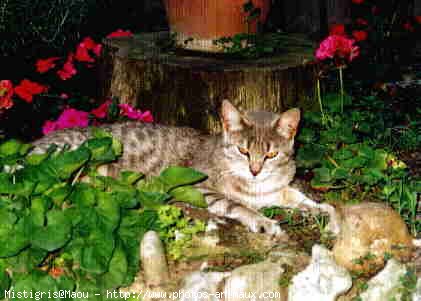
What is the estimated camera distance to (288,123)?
4.07m

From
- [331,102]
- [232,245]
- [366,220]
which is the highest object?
[331,102]

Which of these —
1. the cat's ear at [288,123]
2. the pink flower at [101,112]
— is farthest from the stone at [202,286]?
the pink flower at [101,112]

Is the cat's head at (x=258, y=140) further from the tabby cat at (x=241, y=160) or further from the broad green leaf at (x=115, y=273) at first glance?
the broad green leaf at (x=115, y=273)

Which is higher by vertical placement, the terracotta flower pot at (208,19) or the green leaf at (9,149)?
the terracotta flower pot at (208,19)

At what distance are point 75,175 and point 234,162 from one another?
43.6 inches

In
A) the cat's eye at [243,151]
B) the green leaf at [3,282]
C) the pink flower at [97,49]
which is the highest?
the pink flower at [97,49]

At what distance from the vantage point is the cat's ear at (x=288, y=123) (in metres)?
4.01

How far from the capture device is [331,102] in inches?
170

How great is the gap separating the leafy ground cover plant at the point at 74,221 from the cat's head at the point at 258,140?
0.71 meters

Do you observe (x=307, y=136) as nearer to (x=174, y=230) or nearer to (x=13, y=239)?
(x=174, y=230)

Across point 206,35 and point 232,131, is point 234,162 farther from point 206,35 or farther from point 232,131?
point 206,35

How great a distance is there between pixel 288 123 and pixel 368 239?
110 cm

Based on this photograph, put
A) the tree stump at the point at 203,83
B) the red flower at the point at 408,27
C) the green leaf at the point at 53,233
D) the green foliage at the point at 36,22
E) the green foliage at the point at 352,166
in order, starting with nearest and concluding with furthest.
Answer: the green leaf at the point at 53,233, the green foliage at the point at 352,166, the tree stump at the point at 203,83, the green foliage at the point at 36,22, the red flower at the point at 408,27

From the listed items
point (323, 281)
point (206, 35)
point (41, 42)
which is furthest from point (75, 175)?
point (41, 42)
